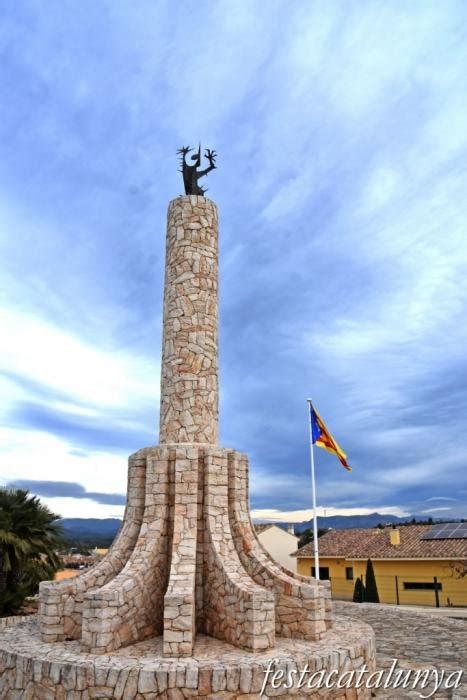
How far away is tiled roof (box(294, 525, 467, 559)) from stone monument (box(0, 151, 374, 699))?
1764 cm

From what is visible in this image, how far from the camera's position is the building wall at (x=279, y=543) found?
4175 cm

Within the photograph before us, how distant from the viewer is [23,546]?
17.9 meters

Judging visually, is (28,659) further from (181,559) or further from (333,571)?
(333,571)

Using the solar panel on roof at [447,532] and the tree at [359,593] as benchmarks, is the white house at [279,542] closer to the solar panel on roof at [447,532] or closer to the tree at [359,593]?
the solar panel on roof at [447,532]

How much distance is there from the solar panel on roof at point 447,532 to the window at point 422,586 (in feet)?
8.98

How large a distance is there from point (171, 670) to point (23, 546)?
37.8 feet

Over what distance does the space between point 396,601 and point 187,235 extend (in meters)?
23.3

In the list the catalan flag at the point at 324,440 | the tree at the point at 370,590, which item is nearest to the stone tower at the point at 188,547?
the catalan flag at the point at 324,440

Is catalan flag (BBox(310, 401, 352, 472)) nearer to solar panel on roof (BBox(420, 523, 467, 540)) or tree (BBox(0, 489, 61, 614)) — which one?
tree (BBox(0, 489, 61, 614))

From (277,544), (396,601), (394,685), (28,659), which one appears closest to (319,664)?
(394,685)

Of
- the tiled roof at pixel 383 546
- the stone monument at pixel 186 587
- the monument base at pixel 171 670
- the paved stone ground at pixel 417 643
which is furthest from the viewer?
the tiled roof at pixel 383 546

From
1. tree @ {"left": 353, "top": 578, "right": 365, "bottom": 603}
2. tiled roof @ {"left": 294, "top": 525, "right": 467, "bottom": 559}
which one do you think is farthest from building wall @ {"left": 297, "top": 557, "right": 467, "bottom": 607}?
tree @ {"left": 353, "top": 578, "right": 365, "bottom": 603}

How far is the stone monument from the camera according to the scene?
329 inches

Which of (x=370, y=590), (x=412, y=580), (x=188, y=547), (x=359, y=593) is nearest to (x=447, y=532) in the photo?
(x=412, y=580)
